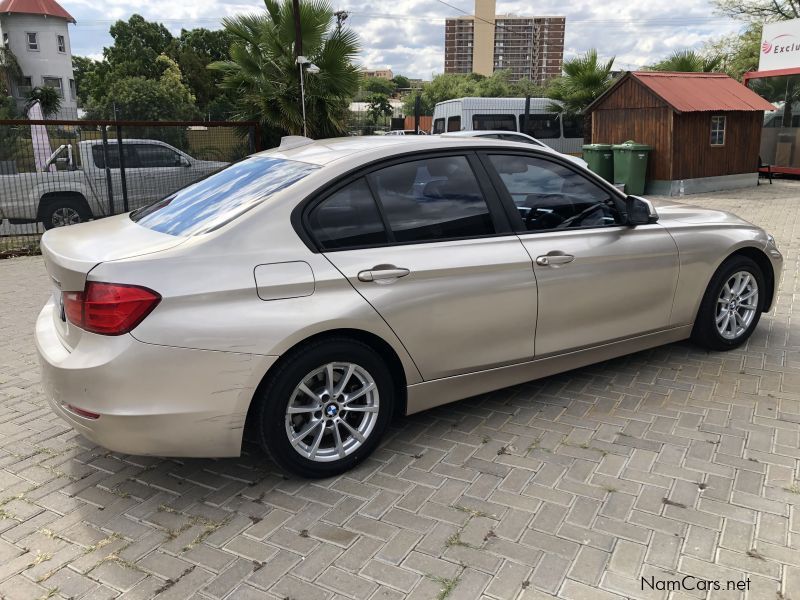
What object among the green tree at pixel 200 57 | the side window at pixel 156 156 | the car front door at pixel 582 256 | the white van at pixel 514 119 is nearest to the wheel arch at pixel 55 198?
the side window at pixel 156 156

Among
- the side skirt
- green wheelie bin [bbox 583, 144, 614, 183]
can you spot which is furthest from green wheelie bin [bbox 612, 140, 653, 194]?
the side skirt

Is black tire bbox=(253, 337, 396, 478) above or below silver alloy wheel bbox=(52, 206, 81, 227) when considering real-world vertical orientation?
below

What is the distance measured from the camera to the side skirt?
3473 millimetres

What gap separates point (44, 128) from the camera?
9625mm

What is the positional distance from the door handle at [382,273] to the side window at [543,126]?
64.0 ft

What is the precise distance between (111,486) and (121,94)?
149 feet

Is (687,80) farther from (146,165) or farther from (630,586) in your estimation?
(630,586)

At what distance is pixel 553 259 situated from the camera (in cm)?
374

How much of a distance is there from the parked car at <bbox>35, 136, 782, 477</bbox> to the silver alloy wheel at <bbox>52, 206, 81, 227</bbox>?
23.2ft

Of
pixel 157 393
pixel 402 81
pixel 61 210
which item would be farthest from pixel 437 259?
pixel 402 81

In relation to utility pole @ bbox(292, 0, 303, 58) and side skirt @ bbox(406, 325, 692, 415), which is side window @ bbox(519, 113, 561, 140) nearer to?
utility pole @ bbox(292, 0, 303, 58)

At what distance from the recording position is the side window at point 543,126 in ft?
71.4

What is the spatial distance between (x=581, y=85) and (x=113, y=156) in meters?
15.0

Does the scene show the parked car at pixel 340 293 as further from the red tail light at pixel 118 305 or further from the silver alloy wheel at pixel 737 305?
the silver alloy wheel at pixel 737 305
